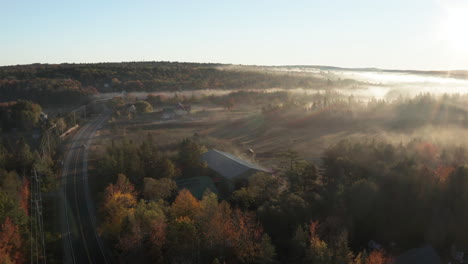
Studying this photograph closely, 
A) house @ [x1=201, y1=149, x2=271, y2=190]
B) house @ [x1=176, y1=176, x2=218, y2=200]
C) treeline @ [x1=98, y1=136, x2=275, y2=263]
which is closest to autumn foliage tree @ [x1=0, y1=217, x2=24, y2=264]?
treeline @ [x1=98, y1=136, x2=275, y2=263]

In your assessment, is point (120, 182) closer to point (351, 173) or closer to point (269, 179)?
point (269, 179)

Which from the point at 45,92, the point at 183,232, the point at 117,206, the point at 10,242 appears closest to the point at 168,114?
the point at 45,92

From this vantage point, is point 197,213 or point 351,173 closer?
point 197,213

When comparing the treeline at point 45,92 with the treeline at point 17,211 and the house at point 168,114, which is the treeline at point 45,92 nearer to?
the house at point 168,114

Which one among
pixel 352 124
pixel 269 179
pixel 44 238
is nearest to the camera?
pixel 44 238

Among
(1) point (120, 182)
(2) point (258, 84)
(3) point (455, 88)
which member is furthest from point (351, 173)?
(2) point (258, 84)

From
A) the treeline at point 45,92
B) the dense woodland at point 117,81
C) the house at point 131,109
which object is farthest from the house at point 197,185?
the dense woodland at point 117,81

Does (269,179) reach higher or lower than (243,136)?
higher

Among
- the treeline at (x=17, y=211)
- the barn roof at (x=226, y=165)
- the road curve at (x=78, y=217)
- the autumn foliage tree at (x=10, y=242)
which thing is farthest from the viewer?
the barn roof at (x=226, y=165)
